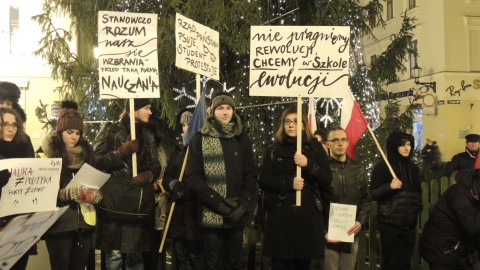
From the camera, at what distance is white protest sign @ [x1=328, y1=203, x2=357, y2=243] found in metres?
5.98

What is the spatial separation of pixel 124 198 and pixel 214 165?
3.60ft

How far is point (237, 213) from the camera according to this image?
18.2 feet

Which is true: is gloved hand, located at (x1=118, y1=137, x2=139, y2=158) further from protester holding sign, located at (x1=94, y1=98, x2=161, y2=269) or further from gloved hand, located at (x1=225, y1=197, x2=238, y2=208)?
gloved hand, located at (x1=225, y1=197, x2=238, y2=208)

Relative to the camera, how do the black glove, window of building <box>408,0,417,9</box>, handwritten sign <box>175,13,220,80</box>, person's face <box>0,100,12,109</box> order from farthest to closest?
1. window of building <box>408,0,417,9</box>
2. handwritten sign <box>175,13,220,80</box>
3. person's face <box>0,100,12,109</box>
4. the black glove

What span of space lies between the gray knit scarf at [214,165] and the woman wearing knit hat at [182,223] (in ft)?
1.47

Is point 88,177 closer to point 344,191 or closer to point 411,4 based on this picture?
point 344,191

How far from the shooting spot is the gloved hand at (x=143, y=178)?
595 cm

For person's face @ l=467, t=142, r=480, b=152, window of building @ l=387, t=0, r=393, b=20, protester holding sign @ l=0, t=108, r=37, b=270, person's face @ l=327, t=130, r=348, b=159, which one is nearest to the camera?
protester holding sign @ l=0, t=108, r=37, b=270

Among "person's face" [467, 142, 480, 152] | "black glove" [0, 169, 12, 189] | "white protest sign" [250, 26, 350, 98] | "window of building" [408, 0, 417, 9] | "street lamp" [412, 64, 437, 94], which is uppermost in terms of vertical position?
"window of building" [408, 0, 417, 9]

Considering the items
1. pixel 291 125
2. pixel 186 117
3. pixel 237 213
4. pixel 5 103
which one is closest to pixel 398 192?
pixel 291 125

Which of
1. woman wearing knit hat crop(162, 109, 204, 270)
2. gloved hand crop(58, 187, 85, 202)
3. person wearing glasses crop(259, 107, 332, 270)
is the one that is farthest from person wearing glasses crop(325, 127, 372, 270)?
gloved hand crop(58, 187, 85, 202)

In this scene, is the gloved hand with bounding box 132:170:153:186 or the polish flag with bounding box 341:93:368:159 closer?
the gloved hand with bounding box 132:170:153:186

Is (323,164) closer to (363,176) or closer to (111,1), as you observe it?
(363,176)

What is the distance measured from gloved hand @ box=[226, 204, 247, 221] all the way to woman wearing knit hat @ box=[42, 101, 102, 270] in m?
1.29
